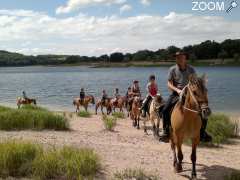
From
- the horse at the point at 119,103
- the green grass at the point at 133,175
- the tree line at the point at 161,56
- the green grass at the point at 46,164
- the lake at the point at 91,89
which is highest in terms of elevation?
the tree line at the point at 161,56

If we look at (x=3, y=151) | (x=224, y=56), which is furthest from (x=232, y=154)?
(x=224, y=56)

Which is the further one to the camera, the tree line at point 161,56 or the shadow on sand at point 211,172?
the tree line at point 161,56

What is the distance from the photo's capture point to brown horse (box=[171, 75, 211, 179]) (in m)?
7.09

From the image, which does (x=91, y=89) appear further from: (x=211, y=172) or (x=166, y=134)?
(x=211, y=172)

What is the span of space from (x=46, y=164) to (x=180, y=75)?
332 cm

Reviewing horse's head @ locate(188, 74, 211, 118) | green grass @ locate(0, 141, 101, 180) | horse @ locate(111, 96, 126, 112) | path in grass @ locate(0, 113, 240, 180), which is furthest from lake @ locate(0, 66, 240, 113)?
green grass @ locate(0, 141, 101, 180)

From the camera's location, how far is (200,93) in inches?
279

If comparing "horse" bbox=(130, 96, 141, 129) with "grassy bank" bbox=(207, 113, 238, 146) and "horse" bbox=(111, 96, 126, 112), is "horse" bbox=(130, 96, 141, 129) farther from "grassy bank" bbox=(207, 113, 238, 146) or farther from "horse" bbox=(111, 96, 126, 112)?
"horse" bbox=(111, 96, 126, 112)

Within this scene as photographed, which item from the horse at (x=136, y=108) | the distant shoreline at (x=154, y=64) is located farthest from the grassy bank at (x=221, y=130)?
the distant shoreline at (x=154, y=64)

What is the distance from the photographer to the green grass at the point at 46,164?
269 inches

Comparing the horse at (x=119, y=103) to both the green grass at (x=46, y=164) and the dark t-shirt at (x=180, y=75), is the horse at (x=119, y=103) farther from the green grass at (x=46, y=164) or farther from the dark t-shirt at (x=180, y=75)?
the green grass at (x=46, y=164)

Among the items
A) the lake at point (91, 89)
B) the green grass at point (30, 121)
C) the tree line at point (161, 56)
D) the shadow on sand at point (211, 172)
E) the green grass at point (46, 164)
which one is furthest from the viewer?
the tree line at point (161, 56)

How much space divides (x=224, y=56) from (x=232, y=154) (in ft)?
313

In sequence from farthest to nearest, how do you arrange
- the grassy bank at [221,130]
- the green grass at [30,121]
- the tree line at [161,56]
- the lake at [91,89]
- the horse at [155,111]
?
1. the tree line at [161,56]
2. the lake at [91,89]
3. the horse at [155,111]
4. the grassy bank at [221,130]
5. the green grass at [30,121]
